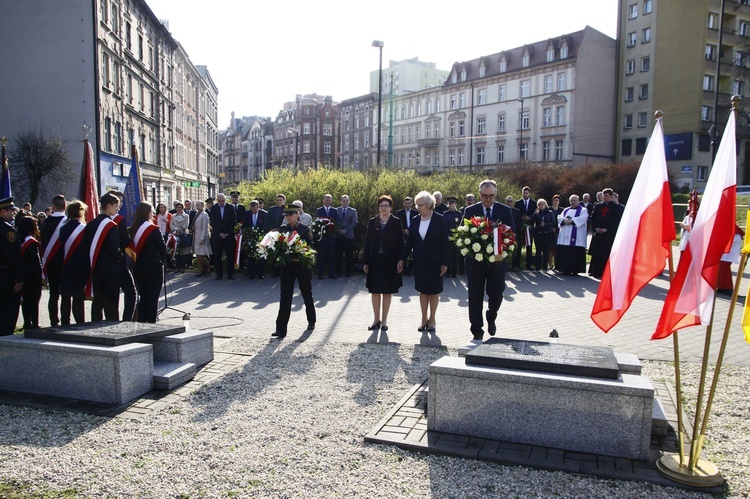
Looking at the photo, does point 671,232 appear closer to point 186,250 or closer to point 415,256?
point 415,256

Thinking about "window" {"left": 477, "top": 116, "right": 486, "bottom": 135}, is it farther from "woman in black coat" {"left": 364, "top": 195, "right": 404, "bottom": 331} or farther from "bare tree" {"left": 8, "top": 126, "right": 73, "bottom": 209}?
"woman in black coat" {"left": 364, "top": 195, "right": 404, "bottom": 331}

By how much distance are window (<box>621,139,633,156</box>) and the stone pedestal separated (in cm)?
6213

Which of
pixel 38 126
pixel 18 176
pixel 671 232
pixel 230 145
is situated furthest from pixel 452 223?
pixel 230 145

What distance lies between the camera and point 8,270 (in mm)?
8148

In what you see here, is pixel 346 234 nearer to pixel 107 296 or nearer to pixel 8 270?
pixel 107 296

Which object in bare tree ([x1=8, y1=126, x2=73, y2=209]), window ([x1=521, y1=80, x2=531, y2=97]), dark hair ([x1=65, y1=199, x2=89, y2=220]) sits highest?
window ([x1=521, y1=80, x2=531, y2=97])

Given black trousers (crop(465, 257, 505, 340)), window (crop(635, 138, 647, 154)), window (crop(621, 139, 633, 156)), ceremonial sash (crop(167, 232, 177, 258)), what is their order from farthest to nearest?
window (crop(621, 139, 633, 156)) → window (crop(635, 138, 647, 154)) → ceremonial sash (crop(167, 232, 177, 258)) → black trousers (crop(465, 257, 505, 340))

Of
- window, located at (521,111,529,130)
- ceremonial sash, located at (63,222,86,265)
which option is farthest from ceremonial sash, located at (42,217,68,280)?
window, located at (521,111,529,130)

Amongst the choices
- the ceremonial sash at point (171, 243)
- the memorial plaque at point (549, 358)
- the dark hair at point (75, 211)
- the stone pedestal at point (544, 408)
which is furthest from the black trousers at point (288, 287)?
the ceremonial sash at point (171, 243)

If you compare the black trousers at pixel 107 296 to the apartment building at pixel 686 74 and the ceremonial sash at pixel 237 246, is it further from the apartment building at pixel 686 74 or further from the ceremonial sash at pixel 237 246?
the apartment building at pixel 686 74

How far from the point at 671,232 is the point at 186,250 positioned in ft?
48.6

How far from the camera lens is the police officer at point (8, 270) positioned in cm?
808

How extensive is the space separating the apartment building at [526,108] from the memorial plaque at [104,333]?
50.5 meters

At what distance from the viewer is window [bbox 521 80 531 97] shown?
6519cm
